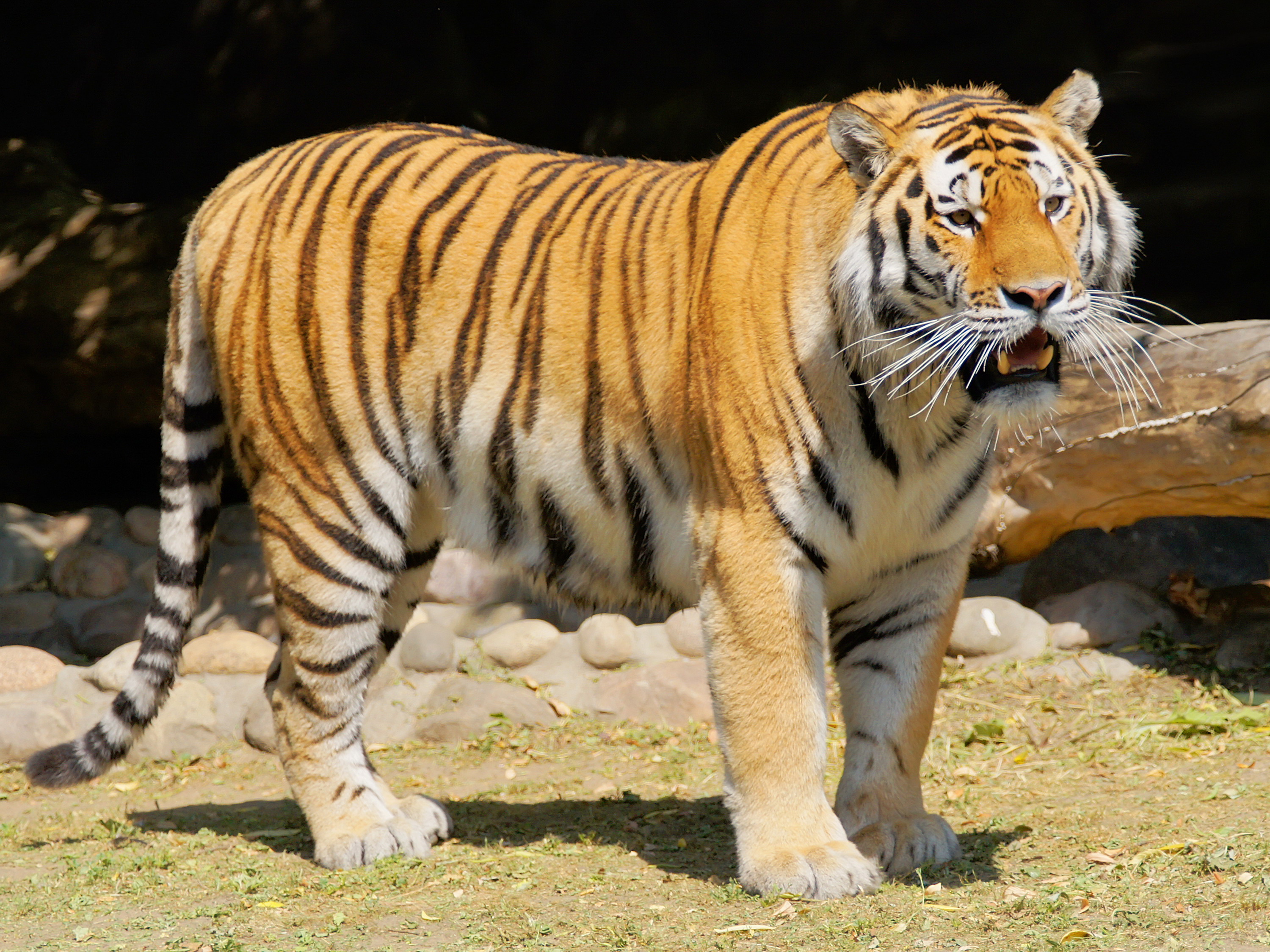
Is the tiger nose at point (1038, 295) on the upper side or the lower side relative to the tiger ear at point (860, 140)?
lower

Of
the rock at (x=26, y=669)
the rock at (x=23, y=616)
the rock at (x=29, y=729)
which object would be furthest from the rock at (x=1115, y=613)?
the rock at (x=23, y=616)

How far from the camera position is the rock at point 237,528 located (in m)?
6.50

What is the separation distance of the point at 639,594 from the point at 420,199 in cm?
120

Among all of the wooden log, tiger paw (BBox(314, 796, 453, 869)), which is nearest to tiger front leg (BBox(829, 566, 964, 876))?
tiger paw (BBox(314, 796, 453, 869))

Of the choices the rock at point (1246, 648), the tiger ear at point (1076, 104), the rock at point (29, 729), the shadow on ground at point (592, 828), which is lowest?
the rock at point (29, 729)

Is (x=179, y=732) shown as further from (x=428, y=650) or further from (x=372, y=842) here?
(x=372, y=842)

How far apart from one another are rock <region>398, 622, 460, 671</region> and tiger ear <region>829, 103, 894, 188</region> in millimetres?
3203

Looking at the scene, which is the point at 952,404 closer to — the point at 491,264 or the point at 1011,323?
the point at 1011,323

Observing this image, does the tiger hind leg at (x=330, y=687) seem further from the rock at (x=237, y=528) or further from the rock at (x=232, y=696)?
the rock at (x=237, y=528)

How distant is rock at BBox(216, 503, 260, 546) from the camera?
21.3 ft

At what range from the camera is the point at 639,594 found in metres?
3.51

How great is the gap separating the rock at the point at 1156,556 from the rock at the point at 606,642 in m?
1.59

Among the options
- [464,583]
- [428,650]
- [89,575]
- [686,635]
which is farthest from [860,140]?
[89,575]

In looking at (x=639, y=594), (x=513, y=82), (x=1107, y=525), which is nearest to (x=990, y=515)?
(x=1107, y=525)
